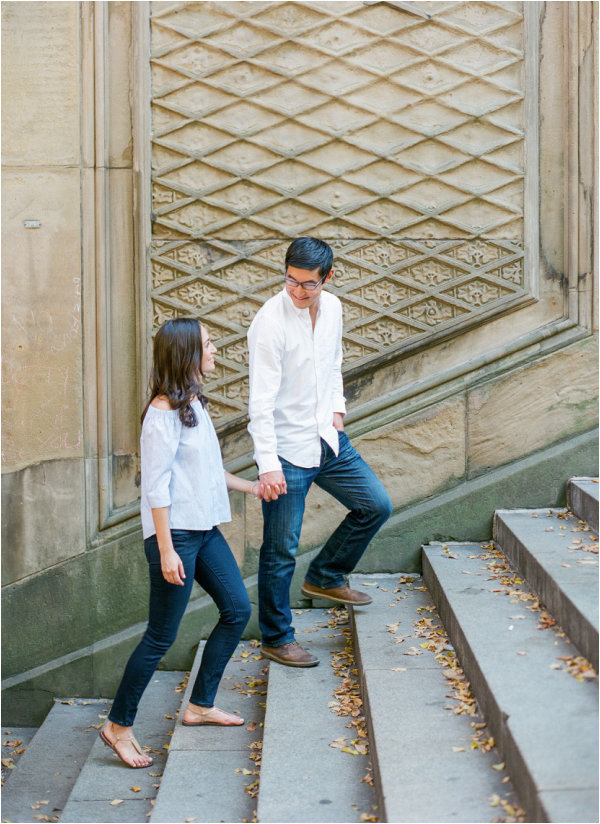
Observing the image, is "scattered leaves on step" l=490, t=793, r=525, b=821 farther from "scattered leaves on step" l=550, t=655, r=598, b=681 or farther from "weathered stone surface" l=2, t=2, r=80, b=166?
"weathered stone surface" l=2, t=2, r=80, b=166

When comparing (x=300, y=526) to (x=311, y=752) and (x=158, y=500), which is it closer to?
(x=158, y=500)

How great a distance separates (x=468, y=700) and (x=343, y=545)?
1.14 metres

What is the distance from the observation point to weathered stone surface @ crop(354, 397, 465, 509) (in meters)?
5.47

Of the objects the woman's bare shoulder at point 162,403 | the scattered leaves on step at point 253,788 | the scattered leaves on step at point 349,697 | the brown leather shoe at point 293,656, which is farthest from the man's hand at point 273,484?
the scattered leaves on step at point 253,788

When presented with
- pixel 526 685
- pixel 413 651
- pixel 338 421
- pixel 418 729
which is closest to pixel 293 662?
pixel 413 651

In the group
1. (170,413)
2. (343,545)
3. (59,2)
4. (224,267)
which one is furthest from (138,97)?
(343,545)

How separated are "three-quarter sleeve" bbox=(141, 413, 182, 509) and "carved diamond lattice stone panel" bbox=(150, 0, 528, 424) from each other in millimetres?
1804

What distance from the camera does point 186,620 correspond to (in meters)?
5.51

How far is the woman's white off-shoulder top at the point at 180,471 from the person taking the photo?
380 centimetres

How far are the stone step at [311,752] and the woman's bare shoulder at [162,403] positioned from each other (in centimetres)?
146

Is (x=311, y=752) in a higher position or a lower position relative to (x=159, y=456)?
lower

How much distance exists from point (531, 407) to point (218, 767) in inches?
110

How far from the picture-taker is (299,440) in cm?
440

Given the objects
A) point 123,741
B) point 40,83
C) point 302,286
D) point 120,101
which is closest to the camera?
point 123,741
